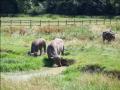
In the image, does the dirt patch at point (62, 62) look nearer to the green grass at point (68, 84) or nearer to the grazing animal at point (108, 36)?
the green grass at point (68, 84)

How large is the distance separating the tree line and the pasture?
3300cm

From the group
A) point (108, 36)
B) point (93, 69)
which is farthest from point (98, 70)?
point (108, 36)

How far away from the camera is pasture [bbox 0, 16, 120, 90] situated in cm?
2370

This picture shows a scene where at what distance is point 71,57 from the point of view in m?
35.9

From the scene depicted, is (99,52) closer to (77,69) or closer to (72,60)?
(72,60)

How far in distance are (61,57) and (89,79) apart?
11.1 m

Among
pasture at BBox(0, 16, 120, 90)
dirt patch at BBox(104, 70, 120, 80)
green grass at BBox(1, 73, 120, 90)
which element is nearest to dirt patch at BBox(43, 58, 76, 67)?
pasture at BBox(0, 16, 120, 90)

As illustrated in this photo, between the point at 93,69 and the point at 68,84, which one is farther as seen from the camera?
the point at 93,69

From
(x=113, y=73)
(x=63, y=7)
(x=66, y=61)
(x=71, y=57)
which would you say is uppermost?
(x=113, y=73)

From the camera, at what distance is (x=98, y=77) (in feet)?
86.1

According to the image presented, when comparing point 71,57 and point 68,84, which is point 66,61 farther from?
point 68,84

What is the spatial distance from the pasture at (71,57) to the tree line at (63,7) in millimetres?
32999

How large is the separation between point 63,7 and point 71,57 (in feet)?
188

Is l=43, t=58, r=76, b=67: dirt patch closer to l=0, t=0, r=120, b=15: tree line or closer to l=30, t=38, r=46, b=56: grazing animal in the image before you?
l=30, t=38, r=46, b=56: grazing animal
